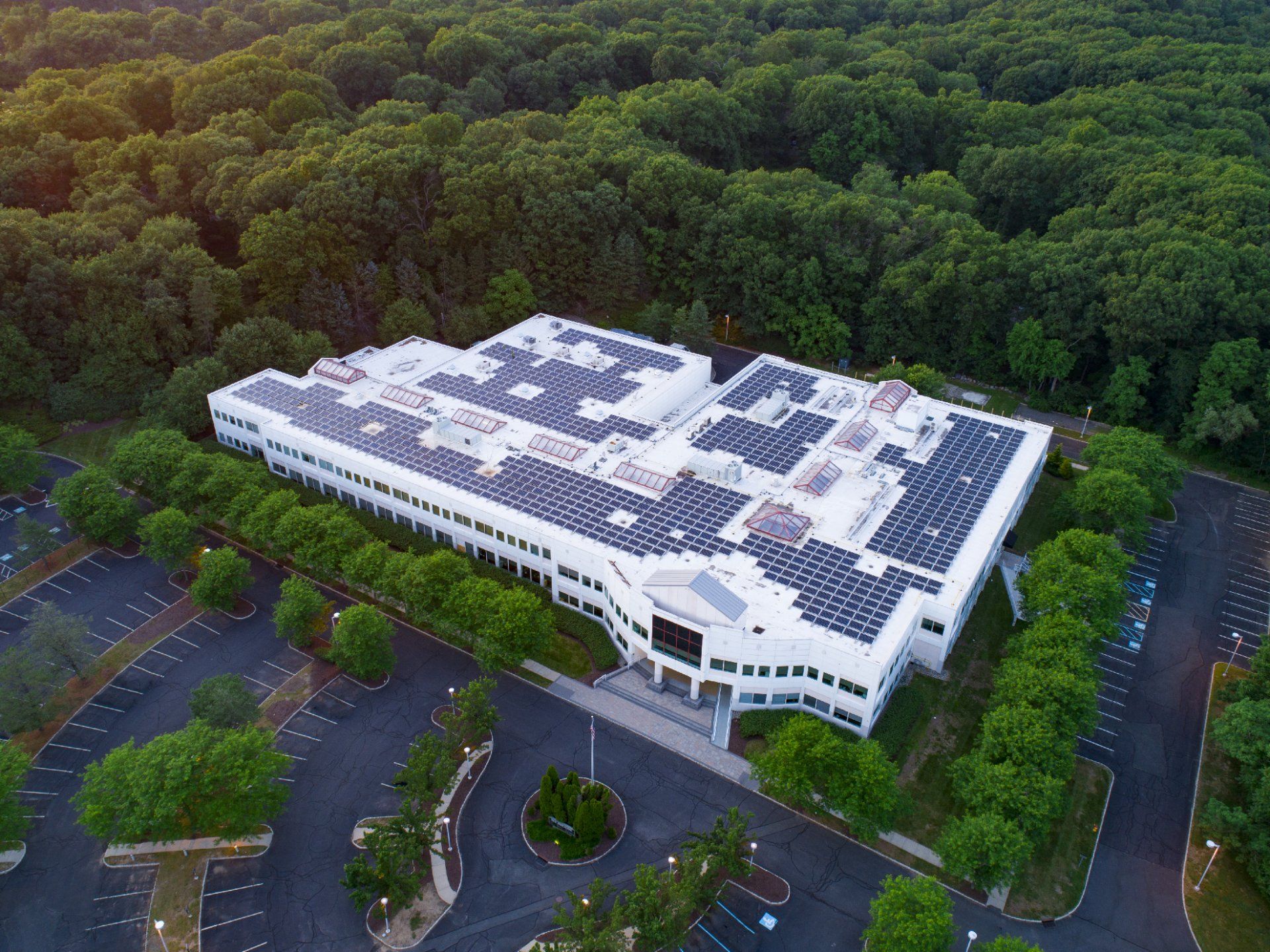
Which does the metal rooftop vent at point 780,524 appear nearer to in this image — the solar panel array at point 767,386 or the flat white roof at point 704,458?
the flat white roof at point 704,458

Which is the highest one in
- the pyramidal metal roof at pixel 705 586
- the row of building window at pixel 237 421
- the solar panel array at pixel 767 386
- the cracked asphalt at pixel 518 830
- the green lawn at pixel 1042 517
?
the pyramidal metal roof at pixel 705 586

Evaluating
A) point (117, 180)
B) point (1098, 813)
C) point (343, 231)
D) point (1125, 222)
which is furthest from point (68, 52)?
point (1098, 813)

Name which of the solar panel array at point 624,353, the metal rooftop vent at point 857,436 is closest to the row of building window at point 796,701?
the metal rooftop vent at point 857,436

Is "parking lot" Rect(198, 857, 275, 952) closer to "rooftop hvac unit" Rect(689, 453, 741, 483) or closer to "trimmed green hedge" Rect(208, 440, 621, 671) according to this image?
"trimmed green hedge" Rect(208, 440, 621, 671)

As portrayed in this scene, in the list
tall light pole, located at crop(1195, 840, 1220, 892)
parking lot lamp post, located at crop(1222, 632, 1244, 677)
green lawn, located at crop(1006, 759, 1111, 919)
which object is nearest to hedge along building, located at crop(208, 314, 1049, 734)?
green lawn, located at crop(1006, 759, 1111, 919)

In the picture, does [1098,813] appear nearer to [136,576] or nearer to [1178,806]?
[1178,806]
